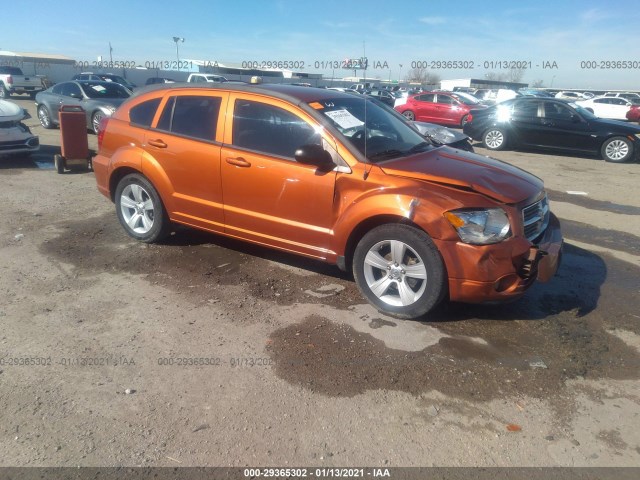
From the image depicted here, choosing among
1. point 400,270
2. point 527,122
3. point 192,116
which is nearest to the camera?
point 400,270

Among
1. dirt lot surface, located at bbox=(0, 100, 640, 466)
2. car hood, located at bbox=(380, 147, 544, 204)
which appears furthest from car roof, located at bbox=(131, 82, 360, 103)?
dirt lot surface, located at bbox=(0, 100, 640, 466)

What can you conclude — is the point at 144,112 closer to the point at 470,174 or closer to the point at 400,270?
the point at 400,270

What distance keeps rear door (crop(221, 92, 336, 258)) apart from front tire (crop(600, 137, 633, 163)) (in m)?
11.8

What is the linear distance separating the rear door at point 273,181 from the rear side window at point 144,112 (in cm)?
109

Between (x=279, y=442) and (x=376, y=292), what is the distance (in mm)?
1680

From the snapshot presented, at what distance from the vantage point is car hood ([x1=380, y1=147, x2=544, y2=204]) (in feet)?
12.3

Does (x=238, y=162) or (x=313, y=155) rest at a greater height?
(x=313, y=155)

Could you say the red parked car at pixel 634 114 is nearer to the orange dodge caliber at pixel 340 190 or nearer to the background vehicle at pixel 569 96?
the background vehicle at pixel 569 96

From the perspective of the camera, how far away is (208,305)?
13.4ft

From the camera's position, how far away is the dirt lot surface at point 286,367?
8.47ft

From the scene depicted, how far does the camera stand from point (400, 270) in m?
3.84

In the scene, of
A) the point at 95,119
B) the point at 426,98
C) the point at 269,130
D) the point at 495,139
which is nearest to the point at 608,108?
the point at 426,98

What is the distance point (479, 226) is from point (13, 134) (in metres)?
9.05

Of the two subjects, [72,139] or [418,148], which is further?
[72,139]
